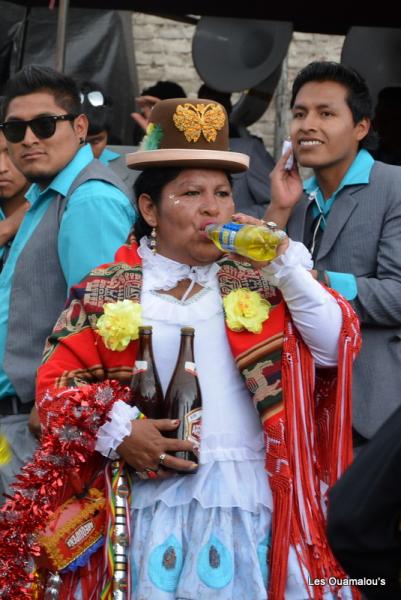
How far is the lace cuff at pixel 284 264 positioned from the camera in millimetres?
3023

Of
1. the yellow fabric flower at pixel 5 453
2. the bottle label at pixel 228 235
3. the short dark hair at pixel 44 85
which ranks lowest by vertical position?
the yellow fabric flower at pixel 5 453

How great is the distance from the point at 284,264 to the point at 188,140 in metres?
0.60

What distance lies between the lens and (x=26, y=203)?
514 centimetres

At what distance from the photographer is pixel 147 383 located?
3.13 m

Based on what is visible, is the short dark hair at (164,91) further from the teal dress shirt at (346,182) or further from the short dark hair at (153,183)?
the short dark hair at (153,183)

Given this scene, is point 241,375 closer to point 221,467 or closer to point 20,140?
point 221,467

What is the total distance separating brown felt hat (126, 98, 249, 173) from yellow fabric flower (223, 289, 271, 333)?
44cm

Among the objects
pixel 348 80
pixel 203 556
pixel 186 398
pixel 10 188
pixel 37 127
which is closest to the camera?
pixel 203 556

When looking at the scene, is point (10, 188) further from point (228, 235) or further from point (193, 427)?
point (193, 427)

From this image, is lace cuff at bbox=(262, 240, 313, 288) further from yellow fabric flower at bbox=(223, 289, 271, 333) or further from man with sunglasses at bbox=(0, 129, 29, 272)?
man with sunglasses at bbox=(0, 129, 29, 272)

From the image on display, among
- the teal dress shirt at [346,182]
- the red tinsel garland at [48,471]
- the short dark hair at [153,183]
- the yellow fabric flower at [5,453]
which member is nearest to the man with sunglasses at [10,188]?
the yellow fabric flower at [5,453]

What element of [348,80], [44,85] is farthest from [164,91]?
[348,80]

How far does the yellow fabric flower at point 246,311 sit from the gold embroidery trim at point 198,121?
1.78 ft

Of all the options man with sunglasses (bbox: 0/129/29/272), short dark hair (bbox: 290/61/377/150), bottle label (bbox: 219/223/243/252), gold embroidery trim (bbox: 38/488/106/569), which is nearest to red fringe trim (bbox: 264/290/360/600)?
bottle label (bbox: 219/223/243/252)
